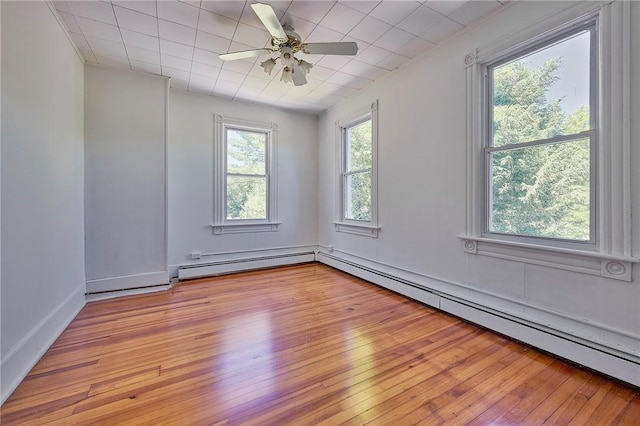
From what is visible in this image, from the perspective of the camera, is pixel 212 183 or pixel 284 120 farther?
pixel 284 120

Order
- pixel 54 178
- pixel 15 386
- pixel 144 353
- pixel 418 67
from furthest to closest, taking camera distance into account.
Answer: pixel 418 67 → pixel 54 178 → pixel 144 353 → pixel 15 386

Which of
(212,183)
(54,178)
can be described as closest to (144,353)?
(54,178)

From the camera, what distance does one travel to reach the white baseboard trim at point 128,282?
10.5ft

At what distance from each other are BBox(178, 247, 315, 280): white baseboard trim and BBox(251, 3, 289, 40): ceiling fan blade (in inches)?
127

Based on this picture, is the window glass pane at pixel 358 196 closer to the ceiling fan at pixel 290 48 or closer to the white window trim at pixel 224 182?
the white window trim at pixel 224 182

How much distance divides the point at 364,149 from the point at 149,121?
2.92 m

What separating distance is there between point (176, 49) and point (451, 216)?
336 cm

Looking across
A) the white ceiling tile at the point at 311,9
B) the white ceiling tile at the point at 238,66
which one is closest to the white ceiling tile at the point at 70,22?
the white ceiling tile at the point at 238,66

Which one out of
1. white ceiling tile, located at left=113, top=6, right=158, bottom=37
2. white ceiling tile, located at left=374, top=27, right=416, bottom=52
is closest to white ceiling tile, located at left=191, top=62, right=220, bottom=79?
white ceiling tile, located at left=113, top=6, right=158, bottom=37

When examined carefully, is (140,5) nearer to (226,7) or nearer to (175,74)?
(226,7)

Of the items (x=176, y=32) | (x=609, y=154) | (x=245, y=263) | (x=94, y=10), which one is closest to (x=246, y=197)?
(x=245, y=263)

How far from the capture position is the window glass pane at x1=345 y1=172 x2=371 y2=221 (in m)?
4.09

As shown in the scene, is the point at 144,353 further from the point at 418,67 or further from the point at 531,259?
the point at 418,67

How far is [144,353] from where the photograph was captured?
206cm
